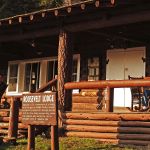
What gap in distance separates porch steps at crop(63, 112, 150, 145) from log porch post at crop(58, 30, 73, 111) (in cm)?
48

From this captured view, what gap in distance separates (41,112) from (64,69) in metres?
4.08

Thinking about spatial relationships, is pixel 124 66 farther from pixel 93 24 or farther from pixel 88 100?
pixel 93 24

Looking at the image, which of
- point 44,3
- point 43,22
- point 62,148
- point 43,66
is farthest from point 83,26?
point 44,3

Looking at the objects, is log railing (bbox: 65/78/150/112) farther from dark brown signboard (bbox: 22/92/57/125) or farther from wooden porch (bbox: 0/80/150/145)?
dark brown signboard (bbox: 22/92/57/125)

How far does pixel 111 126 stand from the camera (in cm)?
1239

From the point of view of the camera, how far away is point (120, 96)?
735 inches

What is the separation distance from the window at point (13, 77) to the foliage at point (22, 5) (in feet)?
30.4

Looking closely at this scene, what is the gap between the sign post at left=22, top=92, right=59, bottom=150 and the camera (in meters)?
9.88

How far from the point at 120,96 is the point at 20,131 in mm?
5917

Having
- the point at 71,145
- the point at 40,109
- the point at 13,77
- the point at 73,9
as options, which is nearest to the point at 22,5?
the point at 13,77

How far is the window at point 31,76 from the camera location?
22.3 m

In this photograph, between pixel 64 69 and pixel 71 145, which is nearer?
pixel 71 145

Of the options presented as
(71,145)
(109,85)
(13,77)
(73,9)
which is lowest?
(71,145)

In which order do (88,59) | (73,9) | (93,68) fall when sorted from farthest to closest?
(88,59)
(93,68)
(73,9)
